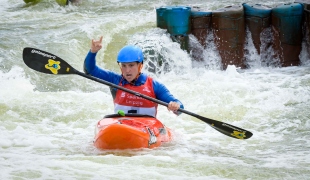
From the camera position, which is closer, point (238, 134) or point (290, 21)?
point (238, 134)

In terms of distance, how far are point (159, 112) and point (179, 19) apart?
276 cm

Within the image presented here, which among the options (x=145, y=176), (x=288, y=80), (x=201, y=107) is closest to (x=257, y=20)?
(x=288, y=80)

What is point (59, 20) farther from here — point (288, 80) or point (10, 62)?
point (288, 80)

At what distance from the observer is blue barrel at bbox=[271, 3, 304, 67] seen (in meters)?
9.84

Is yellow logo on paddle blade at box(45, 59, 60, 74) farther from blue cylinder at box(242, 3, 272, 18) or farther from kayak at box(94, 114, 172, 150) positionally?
blue cylinder at box(242, 3, 272, 18)

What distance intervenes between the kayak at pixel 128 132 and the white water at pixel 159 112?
0.28 feet

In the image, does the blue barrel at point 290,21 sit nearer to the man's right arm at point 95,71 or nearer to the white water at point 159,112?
the white water at point 159,112

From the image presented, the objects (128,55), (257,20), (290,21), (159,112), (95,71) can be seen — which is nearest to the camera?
(128,55)

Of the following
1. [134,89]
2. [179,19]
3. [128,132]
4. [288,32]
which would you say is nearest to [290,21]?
[288,32]

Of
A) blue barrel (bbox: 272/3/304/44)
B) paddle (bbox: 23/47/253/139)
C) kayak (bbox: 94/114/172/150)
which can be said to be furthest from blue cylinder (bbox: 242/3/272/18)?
kayak (bbox: 94/114/172/150)

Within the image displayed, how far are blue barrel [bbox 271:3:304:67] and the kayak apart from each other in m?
4.98

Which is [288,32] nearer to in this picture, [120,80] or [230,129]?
[230,129]

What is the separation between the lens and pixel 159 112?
7.48 metres

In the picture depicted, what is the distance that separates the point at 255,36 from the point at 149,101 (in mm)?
4858
